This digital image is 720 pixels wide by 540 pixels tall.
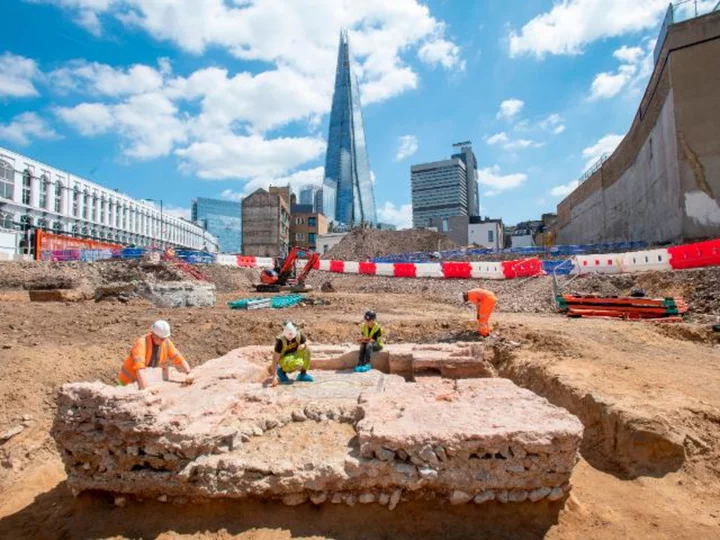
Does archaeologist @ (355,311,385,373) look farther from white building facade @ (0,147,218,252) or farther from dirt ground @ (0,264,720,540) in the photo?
white building facade @ (0,147,218,252)

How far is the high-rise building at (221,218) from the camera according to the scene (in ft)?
308

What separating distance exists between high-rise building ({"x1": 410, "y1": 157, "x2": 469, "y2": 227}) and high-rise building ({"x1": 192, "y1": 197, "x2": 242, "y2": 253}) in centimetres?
5430

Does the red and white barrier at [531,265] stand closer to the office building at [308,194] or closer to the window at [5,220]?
the window at [5,220]

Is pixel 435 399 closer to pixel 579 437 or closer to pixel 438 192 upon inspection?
pixel 579 437

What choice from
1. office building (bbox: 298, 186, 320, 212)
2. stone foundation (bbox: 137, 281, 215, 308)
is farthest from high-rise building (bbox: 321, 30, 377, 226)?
stone foundation (bbox: 137, 281, 215, 308)

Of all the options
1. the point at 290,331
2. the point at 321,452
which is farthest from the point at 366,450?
the point at 290,331

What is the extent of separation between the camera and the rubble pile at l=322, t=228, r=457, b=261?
36.4 metres

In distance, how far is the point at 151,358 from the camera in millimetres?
5414

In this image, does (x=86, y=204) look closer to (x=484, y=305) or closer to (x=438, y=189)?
(x=484, y=305)

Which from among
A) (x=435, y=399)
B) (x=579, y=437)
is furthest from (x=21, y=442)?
(x=579, y=437)

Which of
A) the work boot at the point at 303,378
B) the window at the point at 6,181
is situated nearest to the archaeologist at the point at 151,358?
the work boot at the point at 303,378

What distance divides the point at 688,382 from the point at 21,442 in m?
8.89

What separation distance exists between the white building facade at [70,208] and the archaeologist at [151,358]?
3644 centimetres

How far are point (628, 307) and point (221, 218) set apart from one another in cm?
9604
